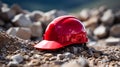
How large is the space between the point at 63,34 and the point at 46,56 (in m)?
0.37

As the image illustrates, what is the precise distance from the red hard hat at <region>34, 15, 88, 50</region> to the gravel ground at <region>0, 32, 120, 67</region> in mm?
63

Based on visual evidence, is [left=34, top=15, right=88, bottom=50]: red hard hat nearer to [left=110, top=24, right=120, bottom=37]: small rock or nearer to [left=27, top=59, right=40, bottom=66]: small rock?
[left=27, top=59, right=40, bottom=66]: small rock

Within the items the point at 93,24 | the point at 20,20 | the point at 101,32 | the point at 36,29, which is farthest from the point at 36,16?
the point at 93,24

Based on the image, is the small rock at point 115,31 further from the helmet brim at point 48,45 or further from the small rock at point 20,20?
the helmet brim at point 48,45

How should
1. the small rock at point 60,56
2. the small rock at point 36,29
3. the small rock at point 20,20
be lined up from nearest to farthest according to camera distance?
1. the small rock at point 60,56
2. the small rock at point 20,20
3. the small rock at point 36,29

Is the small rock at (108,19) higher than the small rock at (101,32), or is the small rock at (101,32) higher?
the small rock at (108,19)

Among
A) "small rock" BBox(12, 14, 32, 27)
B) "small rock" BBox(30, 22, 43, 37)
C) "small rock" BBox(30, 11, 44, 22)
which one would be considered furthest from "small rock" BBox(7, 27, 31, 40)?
"small rock" BBox(30, 11, 44, 22)

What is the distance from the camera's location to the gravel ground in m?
3.50

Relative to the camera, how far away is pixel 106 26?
27.2ft

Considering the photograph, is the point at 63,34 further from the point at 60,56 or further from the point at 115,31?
the point at 115,31

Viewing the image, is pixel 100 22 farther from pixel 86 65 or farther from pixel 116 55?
pixel 86 65

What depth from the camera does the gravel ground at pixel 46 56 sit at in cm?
350

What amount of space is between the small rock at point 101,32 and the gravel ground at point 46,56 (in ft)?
12.8

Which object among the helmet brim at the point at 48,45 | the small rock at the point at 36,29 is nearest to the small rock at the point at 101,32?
the small rock at the point at 36,29
